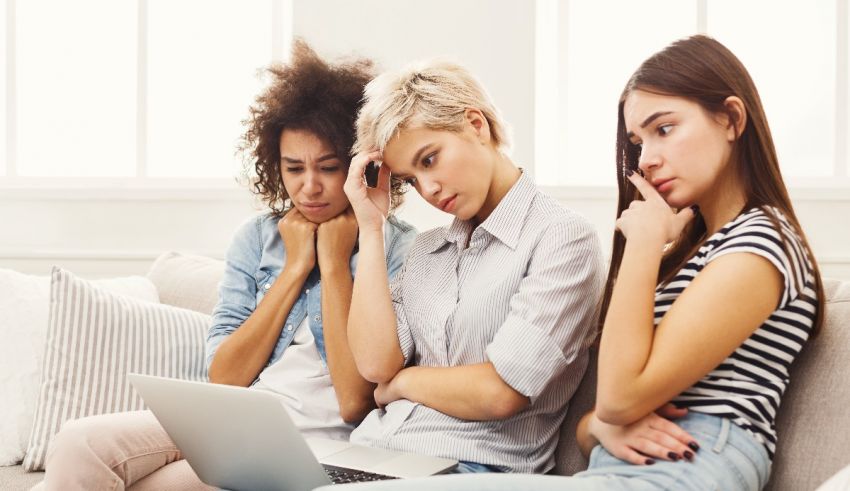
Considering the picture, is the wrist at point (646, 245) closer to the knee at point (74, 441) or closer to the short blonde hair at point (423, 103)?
the short blonde hair at point (423, 103)

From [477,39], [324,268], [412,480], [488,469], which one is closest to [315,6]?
[477,39]

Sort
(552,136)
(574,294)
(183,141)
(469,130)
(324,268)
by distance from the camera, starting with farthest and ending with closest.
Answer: (183,141) < (552,136) < (324,268) < (469,130) < (574,294)

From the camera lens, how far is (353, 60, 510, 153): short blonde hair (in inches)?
62.7

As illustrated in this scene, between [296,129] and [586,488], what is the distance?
1.02m

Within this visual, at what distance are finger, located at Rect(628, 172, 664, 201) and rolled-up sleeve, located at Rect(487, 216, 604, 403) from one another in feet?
0.43

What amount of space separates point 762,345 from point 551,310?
0.32 metres

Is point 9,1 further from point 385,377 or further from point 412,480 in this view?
point 412,480


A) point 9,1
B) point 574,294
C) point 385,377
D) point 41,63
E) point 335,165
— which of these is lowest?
point 385,377

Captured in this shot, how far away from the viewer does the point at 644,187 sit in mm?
1407

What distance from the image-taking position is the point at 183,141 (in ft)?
11.3

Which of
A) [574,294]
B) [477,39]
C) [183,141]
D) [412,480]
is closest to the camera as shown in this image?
[412,480]

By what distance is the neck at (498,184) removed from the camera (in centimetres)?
165

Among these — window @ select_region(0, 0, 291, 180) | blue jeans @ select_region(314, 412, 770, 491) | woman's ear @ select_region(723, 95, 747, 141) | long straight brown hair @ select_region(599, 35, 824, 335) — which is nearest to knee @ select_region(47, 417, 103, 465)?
blue jeans @ select_region(314, 412, 770, 491)

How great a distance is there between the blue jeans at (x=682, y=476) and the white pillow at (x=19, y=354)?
1.22m
